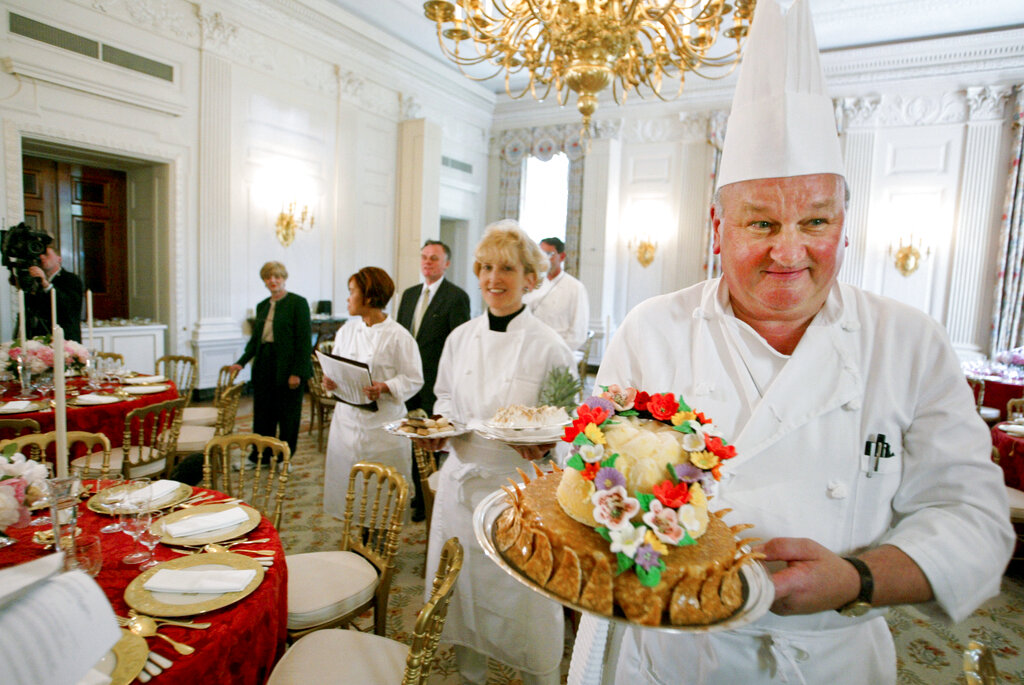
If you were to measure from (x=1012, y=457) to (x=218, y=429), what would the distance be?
5.22 meters

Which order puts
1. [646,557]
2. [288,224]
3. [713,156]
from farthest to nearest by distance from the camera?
1. [713,156]
2. [288,224]
3. [646,557]

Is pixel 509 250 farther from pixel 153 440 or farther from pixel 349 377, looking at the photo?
pixel 153 440

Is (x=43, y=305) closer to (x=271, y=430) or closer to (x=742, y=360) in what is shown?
(x=271, y=430)

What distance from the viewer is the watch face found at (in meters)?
0.83

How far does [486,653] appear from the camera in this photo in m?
2.04

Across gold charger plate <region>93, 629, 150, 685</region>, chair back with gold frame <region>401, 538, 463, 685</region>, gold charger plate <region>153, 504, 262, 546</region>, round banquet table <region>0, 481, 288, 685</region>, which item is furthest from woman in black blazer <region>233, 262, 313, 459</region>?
chair back with gold frame <region>401, 538, 463, 685</region>

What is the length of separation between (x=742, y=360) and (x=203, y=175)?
6.72m

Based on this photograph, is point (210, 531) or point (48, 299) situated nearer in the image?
point (210, 531)

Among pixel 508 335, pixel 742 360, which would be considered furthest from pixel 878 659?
pixel 508 335

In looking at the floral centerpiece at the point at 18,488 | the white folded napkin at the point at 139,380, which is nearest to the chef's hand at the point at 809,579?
the floral centerpiece at the point at 18,488

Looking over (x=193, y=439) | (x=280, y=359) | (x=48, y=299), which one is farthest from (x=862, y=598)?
(x=48, y=299)

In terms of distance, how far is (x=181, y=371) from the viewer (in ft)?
19.2

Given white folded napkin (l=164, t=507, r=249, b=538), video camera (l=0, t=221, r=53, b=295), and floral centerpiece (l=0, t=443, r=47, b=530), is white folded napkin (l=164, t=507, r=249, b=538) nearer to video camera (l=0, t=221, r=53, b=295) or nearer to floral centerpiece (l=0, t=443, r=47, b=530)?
floral centerpiece (l=0, t=443, r=47, b=530)

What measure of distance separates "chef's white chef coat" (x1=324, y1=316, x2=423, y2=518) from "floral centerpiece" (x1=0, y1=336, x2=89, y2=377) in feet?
6.59
